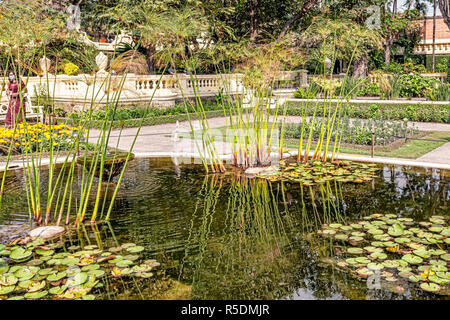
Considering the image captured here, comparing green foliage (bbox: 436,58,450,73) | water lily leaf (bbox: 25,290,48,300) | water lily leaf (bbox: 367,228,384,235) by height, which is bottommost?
water lily leaf (bbox: 25,290,48,300)

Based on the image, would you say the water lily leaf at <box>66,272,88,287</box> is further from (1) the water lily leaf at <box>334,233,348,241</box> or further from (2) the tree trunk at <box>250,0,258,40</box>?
(2) the tree trunk at <box>250,0,258,40</box>

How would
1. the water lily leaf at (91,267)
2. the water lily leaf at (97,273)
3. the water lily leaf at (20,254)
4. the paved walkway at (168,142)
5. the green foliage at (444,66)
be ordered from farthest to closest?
the green foliage at (444,66)
the paved walkway at (168,142)
the water lily leaf at (20,254)
the water lily leaf at (91,267)
the water lily leaf at (97,273)

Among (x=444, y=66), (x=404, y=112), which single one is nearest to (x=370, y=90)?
(x=404, y=112)

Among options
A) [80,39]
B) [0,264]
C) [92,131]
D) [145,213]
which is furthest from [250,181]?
[80,39]

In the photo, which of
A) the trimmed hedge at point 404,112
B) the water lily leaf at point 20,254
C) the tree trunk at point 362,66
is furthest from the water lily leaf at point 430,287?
the tree trunk at point 362,66

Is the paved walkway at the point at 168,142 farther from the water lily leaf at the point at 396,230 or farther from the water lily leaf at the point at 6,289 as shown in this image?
the water lily leaf at the point at 6,289

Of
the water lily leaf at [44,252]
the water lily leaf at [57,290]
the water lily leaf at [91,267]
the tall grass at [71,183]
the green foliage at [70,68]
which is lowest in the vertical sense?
the water lily leaf at [57,290]

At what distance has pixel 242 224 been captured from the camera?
18.1 feet

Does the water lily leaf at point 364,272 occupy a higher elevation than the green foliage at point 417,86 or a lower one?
lower

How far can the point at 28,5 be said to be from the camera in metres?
19.3

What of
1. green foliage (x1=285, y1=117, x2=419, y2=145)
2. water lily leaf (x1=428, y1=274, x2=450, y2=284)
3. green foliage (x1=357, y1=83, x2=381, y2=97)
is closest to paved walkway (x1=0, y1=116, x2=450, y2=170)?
green foliage (x1=285, y1=117, x2=419, y2=145)

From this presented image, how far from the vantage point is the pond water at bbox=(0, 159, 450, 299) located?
387 centimetres

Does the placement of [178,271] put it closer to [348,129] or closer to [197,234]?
[197,234]

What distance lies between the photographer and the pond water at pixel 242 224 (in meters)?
3.87
